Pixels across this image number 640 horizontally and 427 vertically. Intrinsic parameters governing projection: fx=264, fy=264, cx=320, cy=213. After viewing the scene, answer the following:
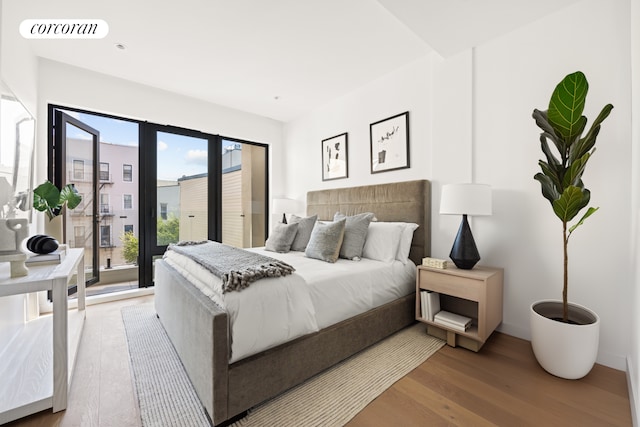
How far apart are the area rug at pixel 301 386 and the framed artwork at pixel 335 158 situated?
2218 mm

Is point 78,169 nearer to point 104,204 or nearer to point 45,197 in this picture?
point 104,204

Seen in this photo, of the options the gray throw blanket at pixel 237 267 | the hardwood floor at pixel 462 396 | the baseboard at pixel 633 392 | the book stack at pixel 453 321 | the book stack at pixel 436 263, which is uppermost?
the gray throw blanket at pixel 237 267

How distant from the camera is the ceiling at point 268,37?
79.0 inches

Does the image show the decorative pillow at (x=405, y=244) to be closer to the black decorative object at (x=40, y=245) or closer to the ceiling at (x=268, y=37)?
the ceiling at (x=268, y=37)

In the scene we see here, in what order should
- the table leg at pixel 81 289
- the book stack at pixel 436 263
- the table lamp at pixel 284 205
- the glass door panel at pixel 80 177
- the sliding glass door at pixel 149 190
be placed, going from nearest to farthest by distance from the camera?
the book stack at pixel 436 263, the table leg at pixel 81 289, the glass door panel at pixel 80 177, the sliding glass door at pixel 149 190, the table lamp at pixel 284 205

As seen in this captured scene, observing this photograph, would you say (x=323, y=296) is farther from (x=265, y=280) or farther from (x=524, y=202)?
(x=524, y=202)

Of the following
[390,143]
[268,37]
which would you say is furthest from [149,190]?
[390,143]

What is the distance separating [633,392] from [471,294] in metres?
0.85

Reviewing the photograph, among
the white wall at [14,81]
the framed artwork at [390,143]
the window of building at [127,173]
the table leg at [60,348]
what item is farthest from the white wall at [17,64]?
the framed artwork at [390,143]

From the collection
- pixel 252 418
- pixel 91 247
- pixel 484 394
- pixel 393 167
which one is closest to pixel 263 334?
pixel 252 418

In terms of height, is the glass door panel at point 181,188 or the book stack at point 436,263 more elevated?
the glass door panel at point 181,188

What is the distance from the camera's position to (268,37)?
7.96 ft

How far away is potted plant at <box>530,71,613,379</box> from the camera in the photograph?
154 centimetres

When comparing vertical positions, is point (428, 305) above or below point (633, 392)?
above
